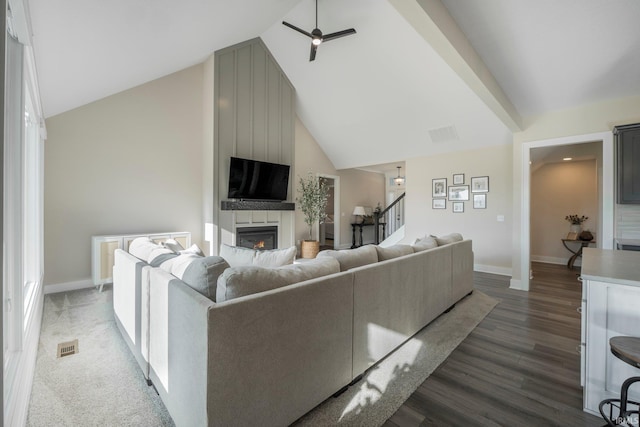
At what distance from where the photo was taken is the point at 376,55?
15.7ft

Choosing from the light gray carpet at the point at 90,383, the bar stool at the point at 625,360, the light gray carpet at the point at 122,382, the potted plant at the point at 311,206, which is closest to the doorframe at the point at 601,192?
the light gray carpet at the point at 122,382

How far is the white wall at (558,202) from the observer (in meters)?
5.95

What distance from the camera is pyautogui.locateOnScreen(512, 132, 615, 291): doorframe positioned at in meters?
3.71

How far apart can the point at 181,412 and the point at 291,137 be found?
19.1 ft

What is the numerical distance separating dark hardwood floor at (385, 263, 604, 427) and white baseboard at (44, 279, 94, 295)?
467cm

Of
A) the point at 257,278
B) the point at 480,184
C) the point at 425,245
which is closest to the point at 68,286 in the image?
the point at 257,278

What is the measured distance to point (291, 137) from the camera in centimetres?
657

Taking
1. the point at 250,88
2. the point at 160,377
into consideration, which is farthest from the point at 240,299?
the point at 250,88

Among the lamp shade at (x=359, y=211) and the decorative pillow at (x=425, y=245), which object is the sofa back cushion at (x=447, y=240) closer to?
the decorative pillow at (x=425, y=245)

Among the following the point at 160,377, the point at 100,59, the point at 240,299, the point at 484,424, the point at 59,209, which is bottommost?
the point at 484,424

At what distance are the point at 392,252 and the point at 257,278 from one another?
1.45 m

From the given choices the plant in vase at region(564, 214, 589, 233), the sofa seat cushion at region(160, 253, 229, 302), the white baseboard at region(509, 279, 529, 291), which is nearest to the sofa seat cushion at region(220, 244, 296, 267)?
the sofa seat cushion at region(160, 253, 229, 302)

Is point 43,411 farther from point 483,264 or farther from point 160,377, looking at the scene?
point 483,264

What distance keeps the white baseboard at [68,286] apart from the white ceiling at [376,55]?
2.33 metres
